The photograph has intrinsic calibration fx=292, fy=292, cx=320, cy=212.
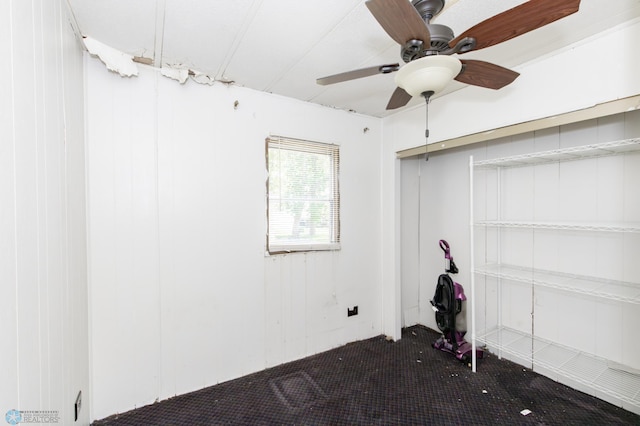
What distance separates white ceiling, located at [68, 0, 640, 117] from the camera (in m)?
1.46

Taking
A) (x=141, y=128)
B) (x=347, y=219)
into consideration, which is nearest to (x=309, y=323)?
(x=347, y=219)

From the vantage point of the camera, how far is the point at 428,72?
4.10ft

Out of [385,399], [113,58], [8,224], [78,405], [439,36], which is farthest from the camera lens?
[385,399]

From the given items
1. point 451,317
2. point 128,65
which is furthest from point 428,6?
point 451,317

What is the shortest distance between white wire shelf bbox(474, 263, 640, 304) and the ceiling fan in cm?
144

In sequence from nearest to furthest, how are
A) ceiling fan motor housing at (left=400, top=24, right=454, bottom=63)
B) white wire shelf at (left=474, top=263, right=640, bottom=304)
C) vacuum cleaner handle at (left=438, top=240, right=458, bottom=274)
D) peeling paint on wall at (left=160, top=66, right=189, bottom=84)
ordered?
ceiling fan motor housing at (left=400, top=24, right=454, bottom=63), white wire shelf at (left=474, top=263, right=640, bottom=304), peeling paint on wall at (left=160, top=66, right=189, bottom=84), vacuum cleaner handle at (left=438, top=240, right=458, bottom=274)

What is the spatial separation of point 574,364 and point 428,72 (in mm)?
2377

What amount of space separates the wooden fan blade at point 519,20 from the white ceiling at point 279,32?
380 mm

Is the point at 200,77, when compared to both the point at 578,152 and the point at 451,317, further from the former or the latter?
the point at 451,317

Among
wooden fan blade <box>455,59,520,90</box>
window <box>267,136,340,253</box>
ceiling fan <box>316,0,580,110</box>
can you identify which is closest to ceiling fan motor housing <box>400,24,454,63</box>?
ceiling fan <box>316,0,580,110</box>

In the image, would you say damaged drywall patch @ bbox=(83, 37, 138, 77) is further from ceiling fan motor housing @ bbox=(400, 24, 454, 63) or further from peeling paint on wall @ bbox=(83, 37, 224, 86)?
ceiling fan motor housing @ bbox=(400, 24, 454, 63)

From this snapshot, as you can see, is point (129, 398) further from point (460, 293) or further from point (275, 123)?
point (460, 293)

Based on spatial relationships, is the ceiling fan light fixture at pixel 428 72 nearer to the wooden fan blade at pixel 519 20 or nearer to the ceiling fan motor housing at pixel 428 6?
the wooden fan blade at pixel 519 20

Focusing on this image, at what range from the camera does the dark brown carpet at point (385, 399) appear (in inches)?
73.4
